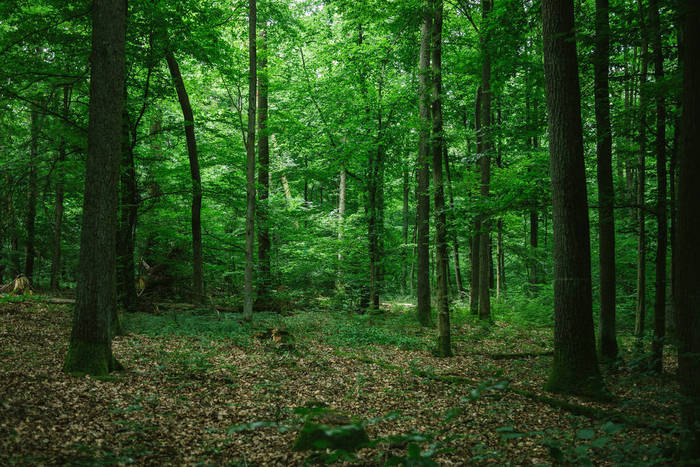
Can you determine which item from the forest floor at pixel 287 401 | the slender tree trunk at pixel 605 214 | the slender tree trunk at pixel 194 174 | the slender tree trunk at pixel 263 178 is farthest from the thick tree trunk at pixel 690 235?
the slender tree trunk at pixel 263 178

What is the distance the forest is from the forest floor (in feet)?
0.17

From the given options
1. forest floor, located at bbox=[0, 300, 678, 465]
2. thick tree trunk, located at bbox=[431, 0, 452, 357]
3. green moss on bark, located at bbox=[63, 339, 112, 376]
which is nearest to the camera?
forest floor, located at bbox=[0, 300, 678, 465]

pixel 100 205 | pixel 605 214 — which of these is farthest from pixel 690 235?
pixel 100 205

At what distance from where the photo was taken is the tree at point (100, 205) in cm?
648

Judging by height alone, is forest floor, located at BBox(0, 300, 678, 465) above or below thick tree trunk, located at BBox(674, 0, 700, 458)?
below

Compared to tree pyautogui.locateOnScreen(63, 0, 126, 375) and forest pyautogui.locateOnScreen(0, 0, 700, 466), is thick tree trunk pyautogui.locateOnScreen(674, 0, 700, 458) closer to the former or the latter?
forest pyautogui.locateOnScreen(0, 0, 700, 466)

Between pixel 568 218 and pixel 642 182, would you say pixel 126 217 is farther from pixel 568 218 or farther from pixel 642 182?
pixel 642 182

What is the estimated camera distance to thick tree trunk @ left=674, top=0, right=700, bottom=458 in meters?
3.37

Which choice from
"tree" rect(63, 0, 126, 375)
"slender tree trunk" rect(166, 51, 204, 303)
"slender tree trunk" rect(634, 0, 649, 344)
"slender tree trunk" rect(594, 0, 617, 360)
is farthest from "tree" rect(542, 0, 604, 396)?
"slender tree trunk" rect(166, 51, 204, 303)

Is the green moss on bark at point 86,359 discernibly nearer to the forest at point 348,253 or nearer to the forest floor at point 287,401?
the forest at point 348,253

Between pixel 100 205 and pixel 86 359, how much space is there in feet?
8.18

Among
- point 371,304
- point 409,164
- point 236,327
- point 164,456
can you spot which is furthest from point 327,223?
point 164,456

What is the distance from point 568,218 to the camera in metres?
6.55

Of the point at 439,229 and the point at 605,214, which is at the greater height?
the point at 605,214
